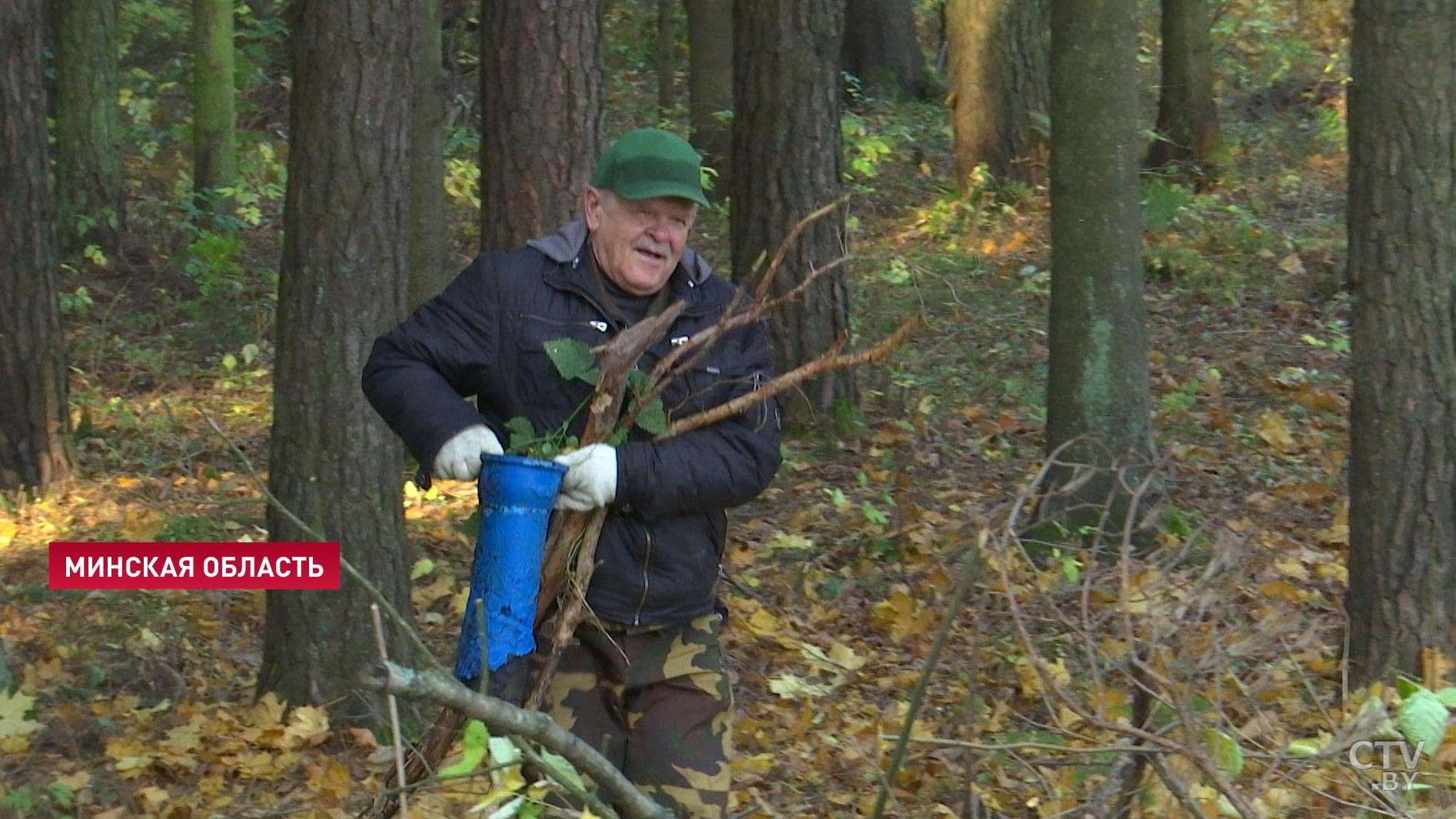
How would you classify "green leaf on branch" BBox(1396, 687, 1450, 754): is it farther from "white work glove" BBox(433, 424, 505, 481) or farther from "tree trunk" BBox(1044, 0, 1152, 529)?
"tree trunk" BBox(1044, 0, 1152, 529)

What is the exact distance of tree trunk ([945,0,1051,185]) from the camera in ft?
47.6

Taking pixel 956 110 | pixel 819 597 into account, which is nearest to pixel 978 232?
pixel 956 110

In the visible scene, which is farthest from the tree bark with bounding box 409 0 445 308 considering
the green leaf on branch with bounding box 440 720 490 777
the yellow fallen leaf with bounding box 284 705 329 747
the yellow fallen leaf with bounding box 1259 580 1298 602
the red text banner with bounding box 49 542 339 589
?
the green leaf on branch with bounding box 440 720 490 777

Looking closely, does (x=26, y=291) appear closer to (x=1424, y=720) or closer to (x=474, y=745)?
(x=474, y=745)

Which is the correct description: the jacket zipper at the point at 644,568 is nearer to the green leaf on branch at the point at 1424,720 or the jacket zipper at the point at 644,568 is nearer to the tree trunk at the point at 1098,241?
the green leaf on branch at the point at 1424,720

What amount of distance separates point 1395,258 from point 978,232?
28.6 ft

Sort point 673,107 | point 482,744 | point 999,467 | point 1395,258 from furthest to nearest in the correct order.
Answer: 1. point 673,107
2. point 999,467
3. point 1395,258
4. point 482,744

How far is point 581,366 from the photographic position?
3598 millimetres

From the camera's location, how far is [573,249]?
12.3ft

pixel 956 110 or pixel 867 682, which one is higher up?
pixel 956 110

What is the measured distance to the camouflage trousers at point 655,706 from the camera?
12.3ft

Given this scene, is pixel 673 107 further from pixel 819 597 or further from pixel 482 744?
pixel 482 744

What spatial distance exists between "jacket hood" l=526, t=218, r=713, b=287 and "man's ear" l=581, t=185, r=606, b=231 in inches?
1.3

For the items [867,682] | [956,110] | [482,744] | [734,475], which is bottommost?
[867,682]
